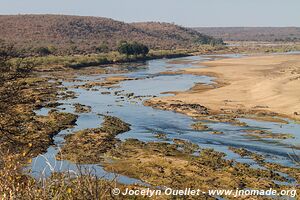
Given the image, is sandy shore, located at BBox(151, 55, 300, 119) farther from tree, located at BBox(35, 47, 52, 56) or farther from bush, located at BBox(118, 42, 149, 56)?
tree, located at BBox(35, 47, 52, 56)

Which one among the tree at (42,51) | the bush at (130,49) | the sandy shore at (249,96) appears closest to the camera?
the sandy shore at (249,96)

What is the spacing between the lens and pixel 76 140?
3025 centimetres

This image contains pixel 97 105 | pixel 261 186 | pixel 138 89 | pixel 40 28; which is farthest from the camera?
pixel 40 28

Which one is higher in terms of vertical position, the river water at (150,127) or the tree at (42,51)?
the tree at (42,51)

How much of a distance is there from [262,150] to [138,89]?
31.2 m

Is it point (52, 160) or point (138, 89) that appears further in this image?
point (138, 89)

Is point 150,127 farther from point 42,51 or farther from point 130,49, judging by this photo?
point 42,51

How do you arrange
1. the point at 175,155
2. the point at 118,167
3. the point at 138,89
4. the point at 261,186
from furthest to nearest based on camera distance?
the point at 138,89, the point at 175,155, the point at 118,167, the point at 261,186

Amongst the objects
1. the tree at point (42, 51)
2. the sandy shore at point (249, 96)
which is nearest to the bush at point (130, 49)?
the tree at point (42, 51)

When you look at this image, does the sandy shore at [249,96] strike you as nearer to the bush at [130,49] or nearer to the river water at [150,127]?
the river water at [150,127]

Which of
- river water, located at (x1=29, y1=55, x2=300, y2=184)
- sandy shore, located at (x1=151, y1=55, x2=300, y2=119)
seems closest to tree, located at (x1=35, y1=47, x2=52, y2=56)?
river water, located at (x1=29, y1=55, x2=300, y2=184)

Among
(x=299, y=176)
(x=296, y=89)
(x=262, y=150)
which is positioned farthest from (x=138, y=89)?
(x=299, y=176)

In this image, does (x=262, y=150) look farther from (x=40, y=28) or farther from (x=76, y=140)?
(x=40, y=28)

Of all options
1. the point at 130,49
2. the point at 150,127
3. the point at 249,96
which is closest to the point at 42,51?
the point at 130,49
